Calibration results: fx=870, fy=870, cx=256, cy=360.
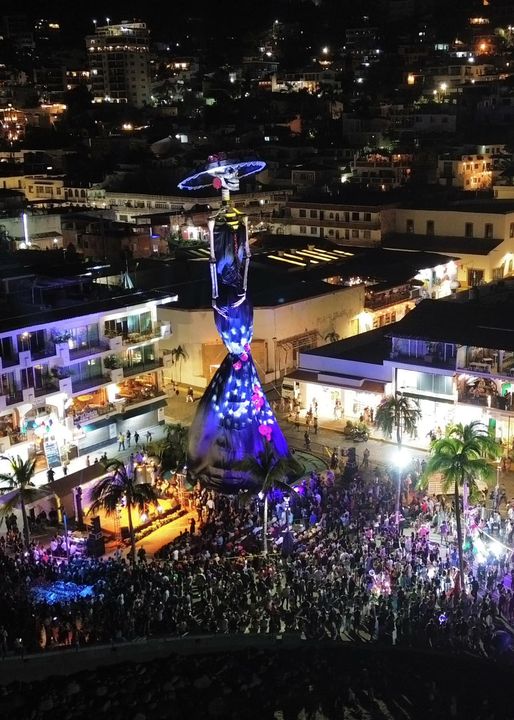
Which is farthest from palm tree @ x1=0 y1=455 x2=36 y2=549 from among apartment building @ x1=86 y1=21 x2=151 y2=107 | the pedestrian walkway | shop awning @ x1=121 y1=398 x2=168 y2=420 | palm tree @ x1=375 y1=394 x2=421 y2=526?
apartment building @ x1=86 y1=21 x2=151 y2=107

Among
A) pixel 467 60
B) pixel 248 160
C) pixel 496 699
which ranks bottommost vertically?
pixel 496 699

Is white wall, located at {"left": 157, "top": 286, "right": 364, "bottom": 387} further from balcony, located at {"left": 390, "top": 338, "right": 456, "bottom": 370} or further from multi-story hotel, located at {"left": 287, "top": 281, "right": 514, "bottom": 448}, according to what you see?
balcony, located at {"left": 390, "top": 338, "right": 456, "bottom": 370}

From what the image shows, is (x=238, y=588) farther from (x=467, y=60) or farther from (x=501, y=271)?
(x=467, y=60)

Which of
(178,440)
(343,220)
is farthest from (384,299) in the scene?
(178,440)

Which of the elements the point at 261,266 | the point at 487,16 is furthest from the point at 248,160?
the point at 487,16

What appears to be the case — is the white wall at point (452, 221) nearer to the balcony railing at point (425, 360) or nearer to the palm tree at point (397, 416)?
the balcony railing at point (425, 360)

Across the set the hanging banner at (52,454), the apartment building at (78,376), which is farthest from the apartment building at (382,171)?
the hanging banner at (52,454)

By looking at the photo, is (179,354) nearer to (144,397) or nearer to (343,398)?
(144,397)
